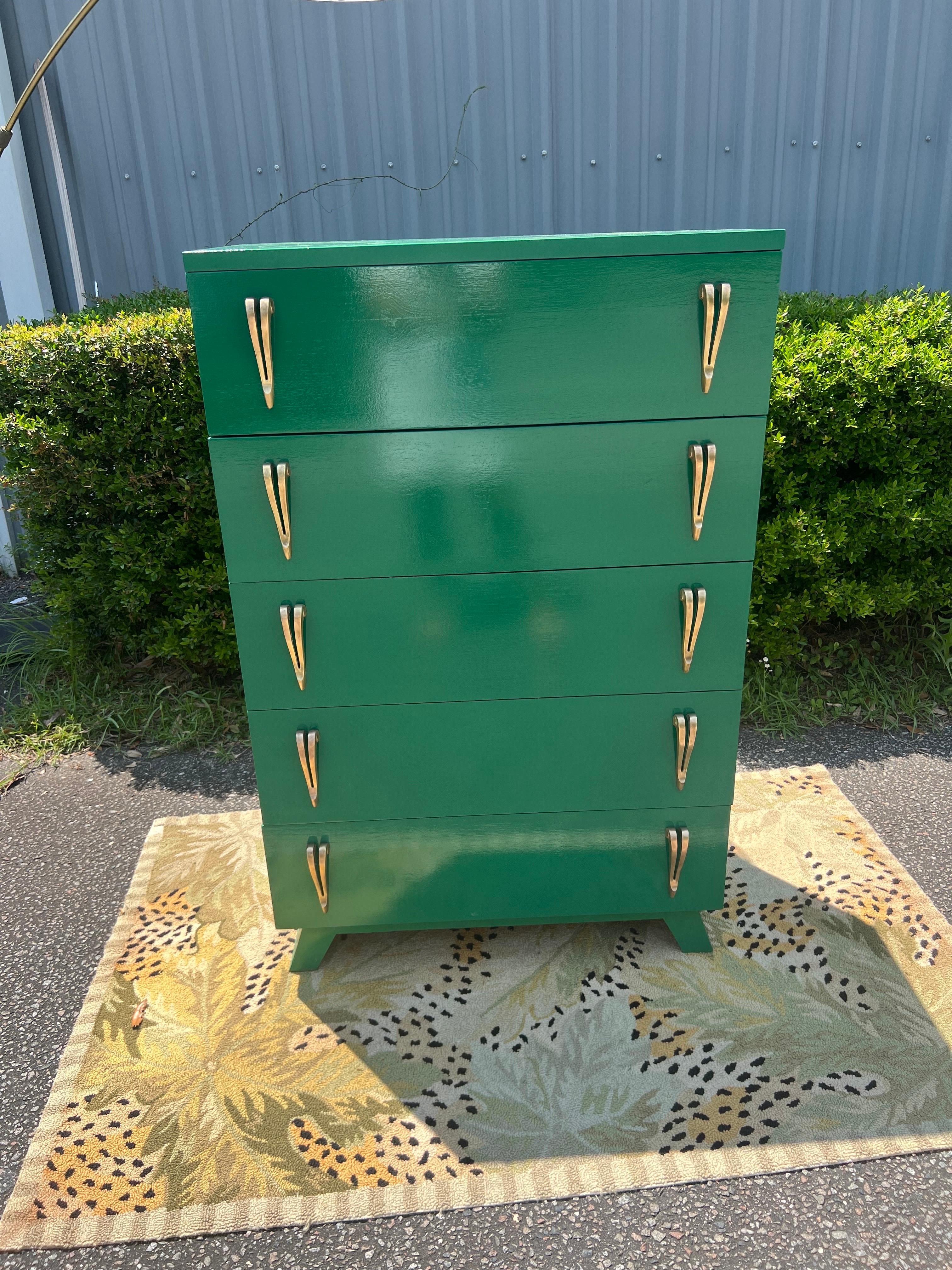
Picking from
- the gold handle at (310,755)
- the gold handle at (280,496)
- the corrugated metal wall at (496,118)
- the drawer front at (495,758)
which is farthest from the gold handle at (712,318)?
the corrugated metal wall at (496,118)

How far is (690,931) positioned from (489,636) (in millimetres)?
867

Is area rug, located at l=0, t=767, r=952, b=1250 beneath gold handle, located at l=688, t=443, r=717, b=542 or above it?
beneath

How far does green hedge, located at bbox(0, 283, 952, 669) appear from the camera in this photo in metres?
2.82

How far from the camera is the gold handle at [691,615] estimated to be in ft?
5.25

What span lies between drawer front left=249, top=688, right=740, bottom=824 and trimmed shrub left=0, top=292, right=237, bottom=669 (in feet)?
4.65

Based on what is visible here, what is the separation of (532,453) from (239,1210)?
4.56ft

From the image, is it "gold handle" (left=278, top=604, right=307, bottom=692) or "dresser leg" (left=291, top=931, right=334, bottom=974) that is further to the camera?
"dresser leg" (left=291, top=931, right=334, bottom=974)

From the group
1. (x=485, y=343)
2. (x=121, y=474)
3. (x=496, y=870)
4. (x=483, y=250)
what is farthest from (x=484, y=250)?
(x=121, y=474)

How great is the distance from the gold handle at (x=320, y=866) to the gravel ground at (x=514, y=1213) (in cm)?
61

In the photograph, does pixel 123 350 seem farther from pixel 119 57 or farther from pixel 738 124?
pixel 738 124

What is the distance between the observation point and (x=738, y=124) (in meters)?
3.76

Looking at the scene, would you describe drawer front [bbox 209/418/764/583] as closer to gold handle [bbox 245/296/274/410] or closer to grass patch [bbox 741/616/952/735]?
gold handle [bbox 245/296/274/410]

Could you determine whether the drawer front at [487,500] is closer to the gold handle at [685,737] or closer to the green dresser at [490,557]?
the green dresser at [490,557]

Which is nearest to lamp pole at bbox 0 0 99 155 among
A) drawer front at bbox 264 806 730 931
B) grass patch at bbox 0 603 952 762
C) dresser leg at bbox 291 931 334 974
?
drawer front at bbox 264 806 730 931
